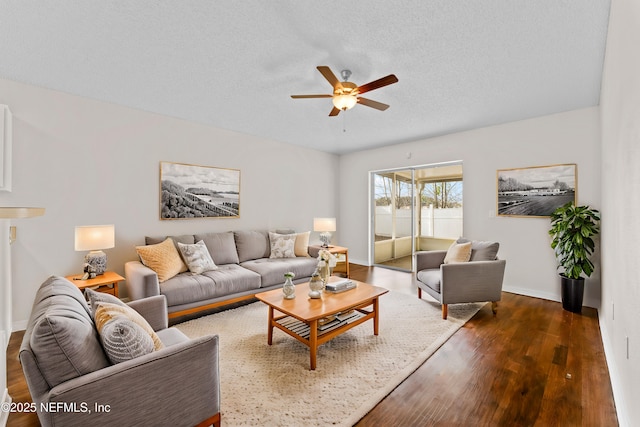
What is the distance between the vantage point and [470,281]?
3.21 m

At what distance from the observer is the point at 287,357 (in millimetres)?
2400

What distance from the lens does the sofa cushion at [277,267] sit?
3.82 meters

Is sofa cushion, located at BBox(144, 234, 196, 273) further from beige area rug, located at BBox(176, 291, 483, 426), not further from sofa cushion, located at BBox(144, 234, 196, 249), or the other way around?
beige area rug, located at BBox(176, 291, 483, 426)

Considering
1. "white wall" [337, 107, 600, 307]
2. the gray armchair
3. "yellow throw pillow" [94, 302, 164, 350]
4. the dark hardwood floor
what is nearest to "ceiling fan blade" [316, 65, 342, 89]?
"yellow throw pillow" [94, 302, 164, 350]

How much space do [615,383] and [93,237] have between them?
4639 millimetres

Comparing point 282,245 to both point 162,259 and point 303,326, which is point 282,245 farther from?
point 303,326

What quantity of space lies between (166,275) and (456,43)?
3630mm

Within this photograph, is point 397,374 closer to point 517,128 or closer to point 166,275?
point 166,275

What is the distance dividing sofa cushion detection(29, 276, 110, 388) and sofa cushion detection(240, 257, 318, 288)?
249 centimetres

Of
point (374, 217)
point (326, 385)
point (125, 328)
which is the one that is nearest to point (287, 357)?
point (326, 385)

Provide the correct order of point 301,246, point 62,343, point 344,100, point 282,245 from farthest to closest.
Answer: point 301,246 < point 282,245 < point 344,100 < point 62,343

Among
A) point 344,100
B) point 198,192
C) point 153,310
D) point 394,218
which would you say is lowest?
point 153,310

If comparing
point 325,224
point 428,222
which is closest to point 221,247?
point 325,224

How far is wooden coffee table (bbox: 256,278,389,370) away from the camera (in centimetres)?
226
